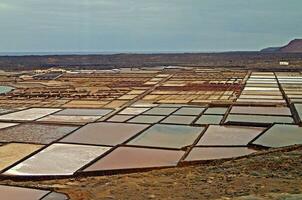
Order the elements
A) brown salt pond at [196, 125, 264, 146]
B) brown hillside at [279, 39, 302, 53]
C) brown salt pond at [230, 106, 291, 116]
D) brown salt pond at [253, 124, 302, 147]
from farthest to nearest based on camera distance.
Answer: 1. brown hillside at [279, 39, 302, 53]
2. brown salt pond at [230, 106, 291, 116]
3. brown salt pond at [196, 125, 264, 146]
4. brown salt pond at [253, 124, 302, 147]

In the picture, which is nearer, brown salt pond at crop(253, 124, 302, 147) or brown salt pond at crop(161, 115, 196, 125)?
brown salt pond at crop(253, 124, 302, 147)

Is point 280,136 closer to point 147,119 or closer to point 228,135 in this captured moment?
point 228,135

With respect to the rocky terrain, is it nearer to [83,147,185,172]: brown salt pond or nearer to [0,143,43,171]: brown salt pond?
[83,147,185,172]: brown salt pond

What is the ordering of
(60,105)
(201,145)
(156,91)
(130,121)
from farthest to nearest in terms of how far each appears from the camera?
(156,91)
(60,105)
(130,121)
(201,145)

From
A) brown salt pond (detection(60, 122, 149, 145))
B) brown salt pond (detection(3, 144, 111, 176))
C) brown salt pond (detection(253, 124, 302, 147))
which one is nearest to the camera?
brown salt pond (detection(3, 144, 111, 176))

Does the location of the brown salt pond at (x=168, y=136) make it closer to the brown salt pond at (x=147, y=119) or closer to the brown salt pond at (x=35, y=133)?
the brown salt pond at (x=147, y=119)

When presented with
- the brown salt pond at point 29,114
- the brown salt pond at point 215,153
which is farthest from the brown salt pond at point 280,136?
the brown salt pond at point 29,114

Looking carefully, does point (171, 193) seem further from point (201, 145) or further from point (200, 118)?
point (200, 118)

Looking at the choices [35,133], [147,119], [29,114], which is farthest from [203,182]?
[29,114]

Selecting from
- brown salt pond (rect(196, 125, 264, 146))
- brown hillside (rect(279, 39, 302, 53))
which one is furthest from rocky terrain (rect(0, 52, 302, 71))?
brown hillside (rect(279, 39, 302, 53))

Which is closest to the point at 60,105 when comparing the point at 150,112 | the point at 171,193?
the point at 150,112
